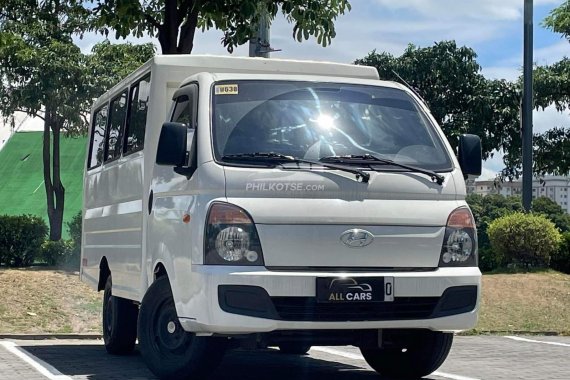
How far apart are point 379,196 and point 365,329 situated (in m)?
0.94

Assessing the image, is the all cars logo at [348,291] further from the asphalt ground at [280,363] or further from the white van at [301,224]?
the asphalt ground at [280,363]

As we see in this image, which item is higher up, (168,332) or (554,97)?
(554,97)

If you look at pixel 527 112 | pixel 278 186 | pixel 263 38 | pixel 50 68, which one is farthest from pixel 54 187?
pixel 278 186

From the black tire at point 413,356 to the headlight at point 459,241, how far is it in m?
0.60

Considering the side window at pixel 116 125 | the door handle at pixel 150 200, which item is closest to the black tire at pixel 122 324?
the side window at pixel 116 125

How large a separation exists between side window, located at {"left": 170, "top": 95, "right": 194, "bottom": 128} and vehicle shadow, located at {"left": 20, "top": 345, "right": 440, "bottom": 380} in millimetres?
2068

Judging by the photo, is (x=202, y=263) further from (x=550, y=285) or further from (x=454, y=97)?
(x=454, y=97)

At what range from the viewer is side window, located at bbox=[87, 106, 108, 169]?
11.2 metres

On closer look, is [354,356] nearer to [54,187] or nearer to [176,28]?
[176,28]

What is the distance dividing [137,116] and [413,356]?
3192 mm

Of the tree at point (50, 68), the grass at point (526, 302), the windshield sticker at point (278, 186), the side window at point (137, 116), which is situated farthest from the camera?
the tree at point (50, 68)

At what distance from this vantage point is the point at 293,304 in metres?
7.14

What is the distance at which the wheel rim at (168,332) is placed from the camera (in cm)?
789

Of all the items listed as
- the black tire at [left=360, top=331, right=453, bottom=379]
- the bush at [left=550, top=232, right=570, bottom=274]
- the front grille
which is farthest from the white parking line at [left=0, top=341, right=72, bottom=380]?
the bush at [left=550, top=232, right=570, bottom=274]
